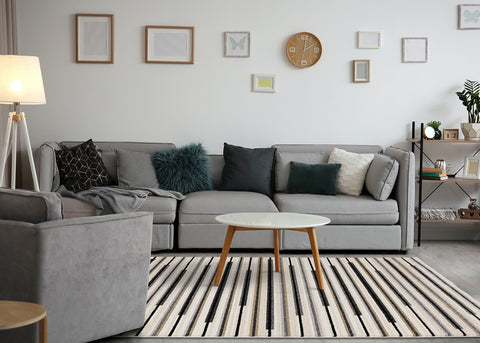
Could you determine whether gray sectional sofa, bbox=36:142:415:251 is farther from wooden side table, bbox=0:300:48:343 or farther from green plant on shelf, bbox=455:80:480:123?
wooden side table, bbox=0:300:48:343

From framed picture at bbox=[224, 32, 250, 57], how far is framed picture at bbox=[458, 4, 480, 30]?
2124 mm

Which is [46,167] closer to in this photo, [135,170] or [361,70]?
[135,170]

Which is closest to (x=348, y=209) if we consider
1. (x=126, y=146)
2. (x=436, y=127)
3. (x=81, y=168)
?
(x=436, y=127)

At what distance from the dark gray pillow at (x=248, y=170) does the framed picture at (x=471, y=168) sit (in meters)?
1.84

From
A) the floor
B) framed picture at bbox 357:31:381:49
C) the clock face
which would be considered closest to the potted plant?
framed picture at bbox 357:31:381:49

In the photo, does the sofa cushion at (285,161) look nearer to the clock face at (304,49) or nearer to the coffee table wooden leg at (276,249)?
the clock face at (304,49)

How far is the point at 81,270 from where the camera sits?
7.45 feet

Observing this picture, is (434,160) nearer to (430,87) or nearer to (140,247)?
(430,87)

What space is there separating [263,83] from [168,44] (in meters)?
1.02

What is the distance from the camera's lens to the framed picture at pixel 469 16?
5.25m

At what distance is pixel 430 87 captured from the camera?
5332mm

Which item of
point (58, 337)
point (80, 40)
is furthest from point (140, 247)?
point (80, 40)

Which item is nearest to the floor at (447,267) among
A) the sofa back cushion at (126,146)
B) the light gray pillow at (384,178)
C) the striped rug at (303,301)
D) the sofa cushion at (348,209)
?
the striped rug at (303,301)

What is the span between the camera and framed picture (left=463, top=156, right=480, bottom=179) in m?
4.97
